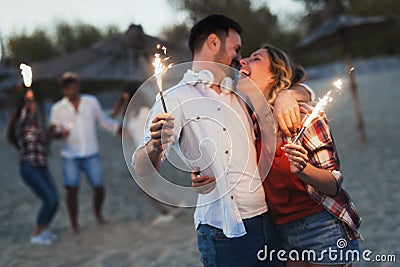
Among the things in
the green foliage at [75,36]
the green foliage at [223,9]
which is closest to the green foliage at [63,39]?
the green foliage at [75,36]

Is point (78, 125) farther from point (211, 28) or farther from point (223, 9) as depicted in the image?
point (223, 9)

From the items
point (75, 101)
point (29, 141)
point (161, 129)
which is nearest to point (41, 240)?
point (29, 141)

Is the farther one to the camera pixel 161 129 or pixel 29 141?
pixel 29 141

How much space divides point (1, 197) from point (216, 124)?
6.56m

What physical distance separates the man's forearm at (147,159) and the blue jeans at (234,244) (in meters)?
0.33

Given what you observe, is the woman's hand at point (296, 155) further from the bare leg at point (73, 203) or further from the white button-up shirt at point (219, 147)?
the bare leg at point (73, 203)

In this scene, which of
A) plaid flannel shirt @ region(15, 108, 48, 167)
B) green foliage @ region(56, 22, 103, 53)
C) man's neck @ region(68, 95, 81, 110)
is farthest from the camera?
green foliage @ region(56, 22, 103, 53)

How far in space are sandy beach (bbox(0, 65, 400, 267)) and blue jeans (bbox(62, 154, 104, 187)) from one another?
575 millimetres

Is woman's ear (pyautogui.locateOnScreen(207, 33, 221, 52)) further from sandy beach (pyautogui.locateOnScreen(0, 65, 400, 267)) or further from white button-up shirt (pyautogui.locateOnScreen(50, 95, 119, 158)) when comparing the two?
white button-up shirt (pyautogui.locateOnScreen(50, 95, 119, 158))

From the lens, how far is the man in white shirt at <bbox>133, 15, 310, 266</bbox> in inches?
65.9

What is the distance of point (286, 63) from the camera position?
1.80 m

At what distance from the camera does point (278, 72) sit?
1.79 m

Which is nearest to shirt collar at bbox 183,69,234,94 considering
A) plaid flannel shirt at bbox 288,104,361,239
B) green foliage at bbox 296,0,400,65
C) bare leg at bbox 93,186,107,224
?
Answer: plaid flannel shirt at bbox 288,104,361,239

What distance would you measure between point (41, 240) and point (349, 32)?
6730 millimetres
